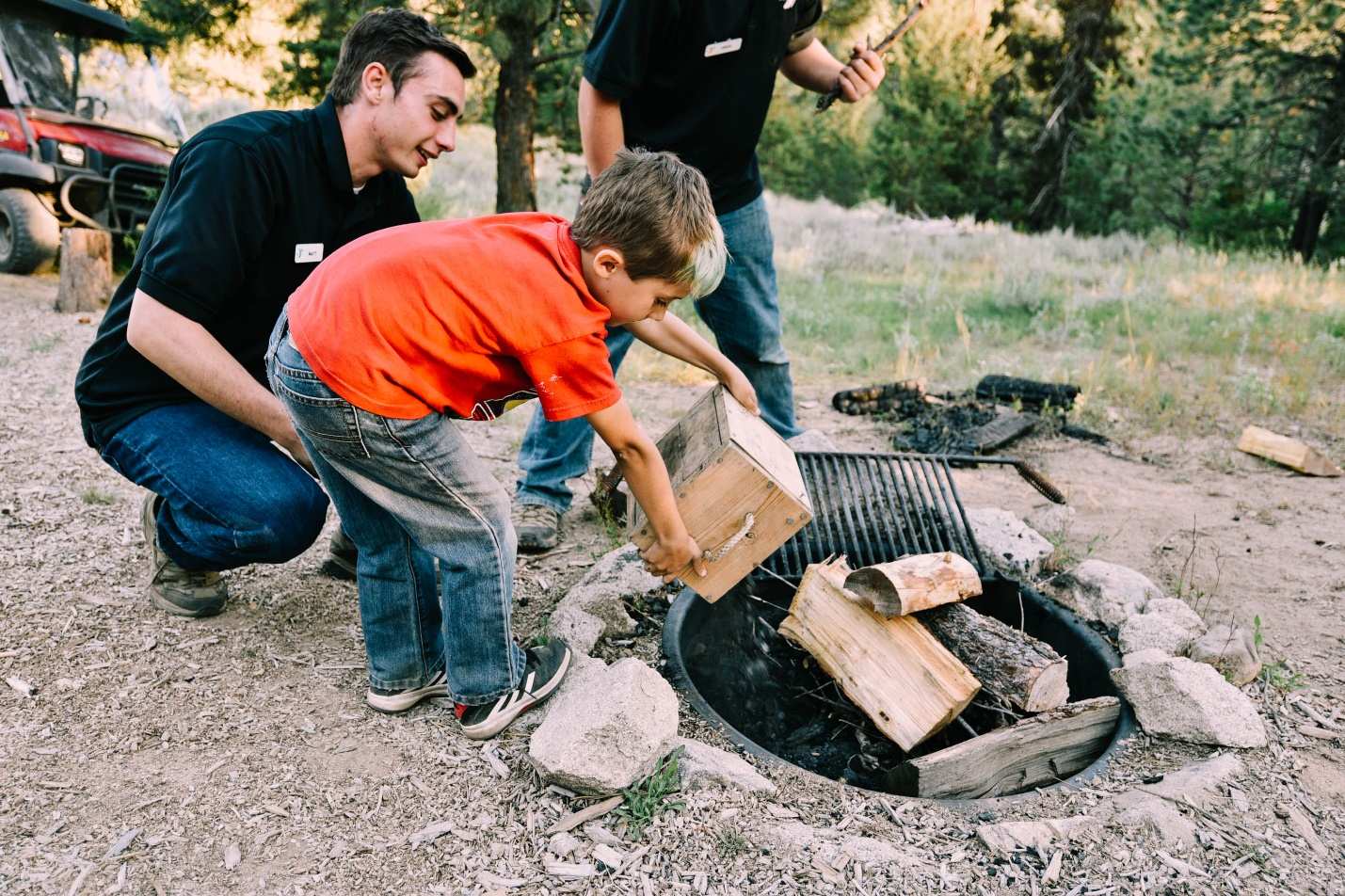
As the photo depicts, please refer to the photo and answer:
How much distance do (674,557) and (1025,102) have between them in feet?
75.0

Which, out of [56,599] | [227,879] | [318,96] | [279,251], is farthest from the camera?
[318,96]

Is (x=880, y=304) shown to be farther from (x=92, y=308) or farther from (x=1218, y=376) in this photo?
(x=92, y=308)

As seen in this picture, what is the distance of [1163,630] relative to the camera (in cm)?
259

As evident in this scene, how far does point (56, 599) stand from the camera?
8.74ft

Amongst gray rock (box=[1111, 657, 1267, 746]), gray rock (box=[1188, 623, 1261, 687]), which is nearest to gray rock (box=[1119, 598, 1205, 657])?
gray rock (box=[1188, 623, 1261, 687])

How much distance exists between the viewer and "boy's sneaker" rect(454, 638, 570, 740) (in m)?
2.18

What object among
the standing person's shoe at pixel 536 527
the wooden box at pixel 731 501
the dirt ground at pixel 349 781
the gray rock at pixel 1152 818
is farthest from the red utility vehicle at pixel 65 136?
the gray rock at pixel 1152 818

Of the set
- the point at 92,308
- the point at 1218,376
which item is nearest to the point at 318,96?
the point at 92,308

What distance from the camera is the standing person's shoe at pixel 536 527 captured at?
10.3ft

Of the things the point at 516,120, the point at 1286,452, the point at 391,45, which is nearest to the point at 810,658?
the point at 391,45

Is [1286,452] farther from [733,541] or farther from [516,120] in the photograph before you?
[516,120]

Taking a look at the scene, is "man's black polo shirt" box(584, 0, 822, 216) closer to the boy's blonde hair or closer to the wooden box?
the boy's blonde hair

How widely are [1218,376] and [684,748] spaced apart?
4.95 metres

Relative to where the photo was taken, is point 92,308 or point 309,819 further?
point 92,308
